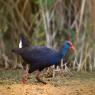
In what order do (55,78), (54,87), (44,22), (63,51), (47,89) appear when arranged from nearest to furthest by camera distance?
(47,89) < (54,87) < (63,51) < (55,78) < (44,22)

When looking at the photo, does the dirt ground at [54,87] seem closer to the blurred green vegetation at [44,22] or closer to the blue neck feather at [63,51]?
the blue neck feather at [63,51]

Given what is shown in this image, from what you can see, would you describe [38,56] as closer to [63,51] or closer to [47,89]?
[63,51]

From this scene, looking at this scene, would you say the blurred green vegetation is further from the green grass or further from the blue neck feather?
the blue neck feather

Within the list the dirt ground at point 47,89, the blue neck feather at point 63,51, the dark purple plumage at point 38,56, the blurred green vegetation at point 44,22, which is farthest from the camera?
the blurred green vegetation at point 44,22

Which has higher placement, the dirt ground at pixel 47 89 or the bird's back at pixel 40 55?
the bird's back at pixel 40 55

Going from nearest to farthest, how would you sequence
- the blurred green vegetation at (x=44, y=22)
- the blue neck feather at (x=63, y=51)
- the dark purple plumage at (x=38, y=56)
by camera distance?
the dark purple plumage at (x=38, y=56) < the blue neck feather at (x=63, y=51) < the blurred green vegetation at (x=44, y=22)

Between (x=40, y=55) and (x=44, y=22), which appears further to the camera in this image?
(x=44, y=22)

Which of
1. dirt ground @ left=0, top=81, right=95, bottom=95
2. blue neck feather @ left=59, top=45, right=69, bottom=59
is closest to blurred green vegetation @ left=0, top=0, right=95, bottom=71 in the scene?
blue neck feather @ left=59, top=45, right=69, bottom=59

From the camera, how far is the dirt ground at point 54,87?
6.56 meters

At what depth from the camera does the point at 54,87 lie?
6977mm

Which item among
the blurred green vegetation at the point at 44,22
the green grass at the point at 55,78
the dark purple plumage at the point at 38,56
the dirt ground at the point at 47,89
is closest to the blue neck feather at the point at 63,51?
the dark purple plumage at the point at 38,56

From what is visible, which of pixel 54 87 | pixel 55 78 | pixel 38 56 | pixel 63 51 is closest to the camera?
pixel 54 87

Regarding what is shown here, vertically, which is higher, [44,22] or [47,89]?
[44,22]

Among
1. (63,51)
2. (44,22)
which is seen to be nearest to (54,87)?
(63,51)
